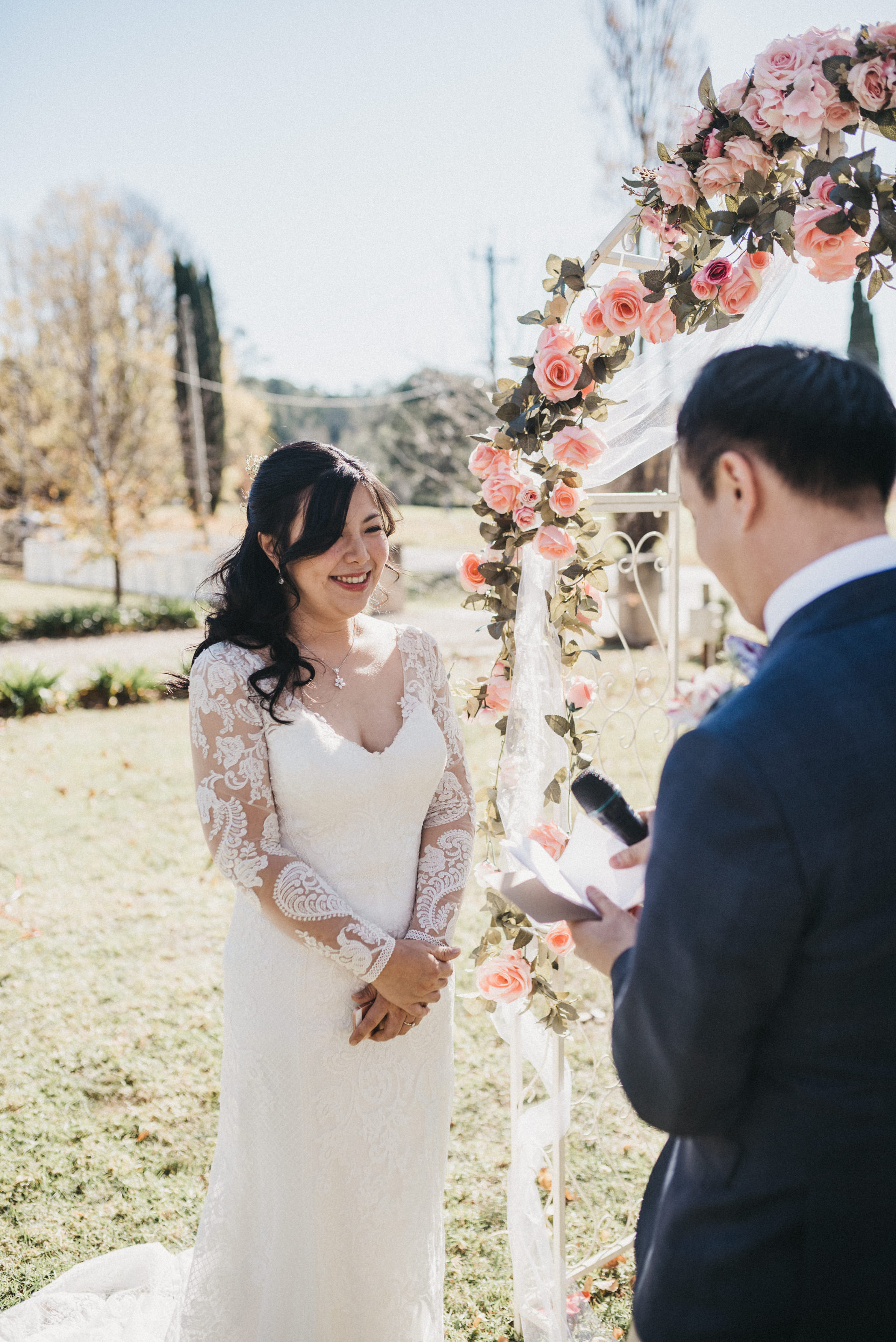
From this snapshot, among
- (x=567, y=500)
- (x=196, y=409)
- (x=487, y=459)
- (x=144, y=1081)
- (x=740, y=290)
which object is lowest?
(x=144, y=1081)

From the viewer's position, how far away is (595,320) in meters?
2.43

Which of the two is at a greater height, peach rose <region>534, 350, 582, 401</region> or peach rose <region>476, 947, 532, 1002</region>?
peach rose <region>534, 350, 582, 401</region>

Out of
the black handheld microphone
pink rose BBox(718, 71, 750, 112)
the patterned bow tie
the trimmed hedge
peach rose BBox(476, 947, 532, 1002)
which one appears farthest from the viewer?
the trimmed hedge

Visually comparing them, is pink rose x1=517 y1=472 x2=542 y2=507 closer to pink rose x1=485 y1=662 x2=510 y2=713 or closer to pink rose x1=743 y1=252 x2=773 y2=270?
pink rose x1=485 y1=662 x2=510 y2=713

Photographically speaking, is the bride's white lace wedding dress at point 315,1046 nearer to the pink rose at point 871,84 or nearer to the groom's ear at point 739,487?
the groom's ear at point 739,487

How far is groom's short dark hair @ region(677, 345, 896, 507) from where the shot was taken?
115 centimetres

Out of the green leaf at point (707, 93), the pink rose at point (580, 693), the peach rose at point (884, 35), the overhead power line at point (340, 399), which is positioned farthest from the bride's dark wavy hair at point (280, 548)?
the overhead power line at point (340, 399)

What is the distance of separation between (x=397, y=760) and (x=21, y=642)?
14691 mm

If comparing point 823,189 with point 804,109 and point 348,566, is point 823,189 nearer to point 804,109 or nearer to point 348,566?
point 804,109

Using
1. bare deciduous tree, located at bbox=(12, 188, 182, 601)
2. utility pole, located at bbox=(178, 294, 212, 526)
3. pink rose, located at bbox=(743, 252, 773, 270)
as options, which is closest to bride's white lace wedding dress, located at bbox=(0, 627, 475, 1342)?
pink rose, located at bbox=(743, 252, 773, 270)

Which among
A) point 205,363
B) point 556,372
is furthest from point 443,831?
point 205,363

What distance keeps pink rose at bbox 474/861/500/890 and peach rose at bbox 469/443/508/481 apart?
112cm

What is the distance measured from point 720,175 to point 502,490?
930 mm

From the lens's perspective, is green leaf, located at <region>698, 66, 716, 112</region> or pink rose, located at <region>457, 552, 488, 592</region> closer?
green leaf, located at <region>698, 66, 716, 112</region>
